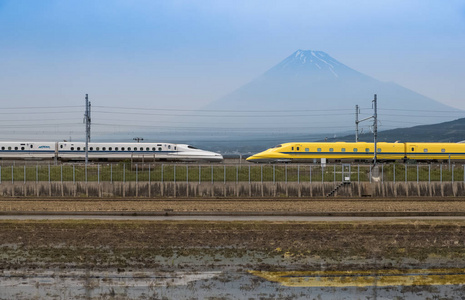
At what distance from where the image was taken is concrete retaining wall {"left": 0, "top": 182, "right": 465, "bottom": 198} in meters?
46.8

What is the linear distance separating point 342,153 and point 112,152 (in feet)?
107

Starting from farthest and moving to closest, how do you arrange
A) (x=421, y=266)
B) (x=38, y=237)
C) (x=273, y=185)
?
(x=273, y=185) < (x=38, y=237) < (x=421, y=266)

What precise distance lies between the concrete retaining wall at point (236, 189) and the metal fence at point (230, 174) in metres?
0.60

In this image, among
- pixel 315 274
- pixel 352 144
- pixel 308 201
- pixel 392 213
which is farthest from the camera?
pixel 352 144

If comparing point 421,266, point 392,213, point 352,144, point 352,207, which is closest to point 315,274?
point 421,266

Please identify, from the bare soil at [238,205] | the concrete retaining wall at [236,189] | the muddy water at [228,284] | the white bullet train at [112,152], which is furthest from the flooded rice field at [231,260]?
the white bullet train at [112,152]

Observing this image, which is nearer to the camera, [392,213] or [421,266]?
[421,266]

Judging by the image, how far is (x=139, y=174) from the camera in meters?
49.2

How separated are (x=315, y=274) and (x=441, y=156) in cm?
6474

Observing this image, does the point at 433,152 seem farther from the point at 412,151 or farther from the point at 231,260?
the point at 231,260

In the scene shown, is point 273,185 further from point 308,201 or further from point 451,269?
point 451,269

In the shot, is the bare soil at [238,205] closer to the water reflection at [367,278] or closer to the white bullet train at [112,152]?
the water reflection at [367,278]

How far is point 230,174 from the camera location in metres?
49.8

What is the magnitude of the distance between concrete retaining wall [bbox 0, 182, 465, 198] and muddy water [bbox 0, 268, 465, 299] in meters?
30.9
